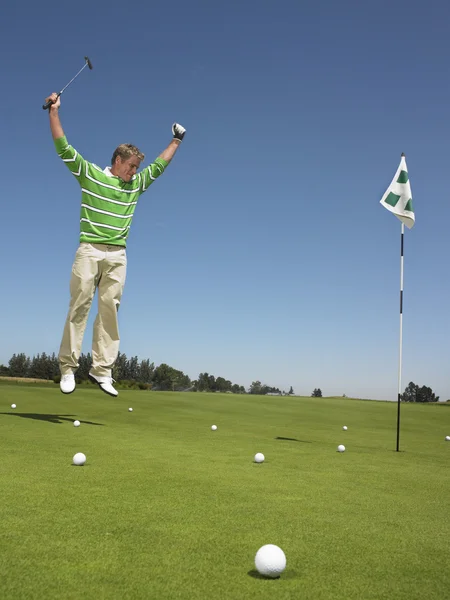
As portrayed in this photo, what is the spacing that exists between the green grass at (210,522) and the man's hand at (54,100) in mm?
5230

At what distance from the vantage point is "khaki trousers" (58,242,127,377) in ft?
31.3

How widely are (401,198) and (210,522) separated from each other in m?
10.0

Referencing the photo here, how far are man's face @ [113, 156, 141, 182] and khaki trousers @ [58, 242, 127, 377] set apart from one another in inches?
47.6

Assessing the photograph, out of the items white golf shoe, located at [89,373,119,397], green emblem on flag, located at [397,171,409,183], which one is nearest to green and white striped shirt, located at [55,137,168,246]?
white golf shoe, located at [89,373,119,397]

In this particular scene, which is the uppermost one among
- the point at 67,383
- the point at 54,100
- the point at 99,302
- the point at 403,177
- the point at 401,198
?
the point at 403,177

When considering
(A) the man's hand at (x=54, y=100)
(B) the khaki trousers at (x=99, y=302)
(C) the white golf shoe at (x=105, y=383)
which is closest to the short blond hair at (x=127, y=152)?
(A) the man's hand at (x=54, y=100)

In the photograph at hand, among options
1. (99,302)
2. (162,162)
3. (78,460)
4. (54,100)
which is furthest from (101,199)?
(78,460)

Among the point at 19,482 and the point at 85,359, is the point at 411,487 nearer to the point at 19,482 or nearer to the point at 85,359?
the point at 19,482

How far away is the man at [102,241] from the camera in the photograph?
9.39 metres

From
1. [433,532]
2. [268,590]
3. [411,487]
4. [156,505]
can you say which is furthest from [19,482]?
[411,487]

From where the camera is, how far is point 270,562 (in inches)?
145

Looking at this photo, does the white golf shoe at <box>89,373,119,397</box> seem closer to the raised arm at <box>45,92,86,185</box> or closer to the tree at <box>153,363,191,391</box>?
the raised arm at <box>45,92,86,185</box>

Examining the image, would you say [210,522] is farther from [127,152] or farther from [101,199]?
[127,152]

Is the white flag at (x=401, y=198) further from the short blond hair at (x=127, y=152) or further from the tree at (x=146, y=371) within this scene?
the tree at (x=146, y=371)
